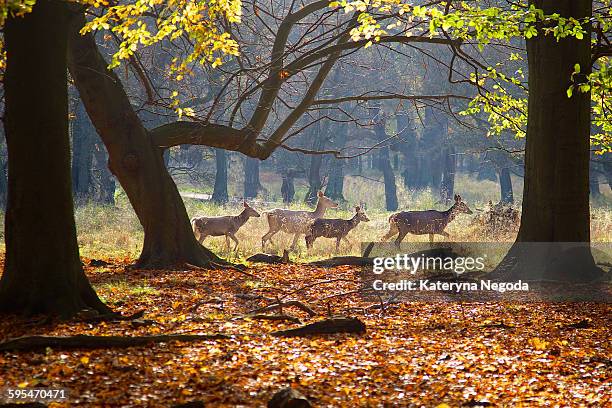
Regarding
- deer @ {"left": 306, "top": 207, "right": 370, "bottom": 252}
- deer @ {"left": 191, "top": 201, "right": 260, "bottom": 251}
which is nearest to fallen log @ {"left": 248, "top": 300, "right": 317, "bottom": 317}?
deer @ {"left": 306, "top": 207, "right": 370, "bottom": 252}

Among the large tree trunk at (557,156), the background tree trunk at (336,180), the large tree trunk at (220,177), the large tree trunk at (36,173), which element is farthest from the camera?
the background tree trunk at (336,180)

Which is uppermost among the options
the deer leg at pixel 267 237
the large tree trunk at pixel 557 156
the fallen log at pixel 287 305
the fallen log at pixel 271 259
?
the large tree trunk at pixel 557 156

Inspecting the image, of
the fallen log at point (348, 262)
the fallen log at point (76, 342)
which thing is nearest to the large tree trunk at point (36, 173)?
the fallen log at point (76, 342)

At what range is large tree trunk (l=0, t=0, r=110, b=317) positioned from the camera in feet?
29.5

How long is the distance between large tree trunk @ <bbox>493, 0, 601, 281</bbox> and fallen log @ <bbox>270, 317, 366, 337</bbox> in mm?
4495

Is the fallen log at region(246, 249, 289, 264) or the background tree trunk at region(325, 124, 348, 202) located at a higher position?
the background tree trunk at region(325, 124, 348, 202)

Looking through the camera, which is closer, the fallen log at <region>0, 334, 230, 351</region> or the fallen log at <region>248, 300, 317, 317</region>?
the fallen log at <region>0, 334, 230, 351</region>

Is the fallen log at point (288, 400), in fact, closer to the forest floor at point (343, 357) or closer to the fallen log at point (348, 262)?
the forest floor at point (343, 357)

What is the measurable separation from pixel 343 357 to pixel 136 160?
26.1 feet

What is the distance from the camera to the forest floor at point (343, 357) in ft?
21.6

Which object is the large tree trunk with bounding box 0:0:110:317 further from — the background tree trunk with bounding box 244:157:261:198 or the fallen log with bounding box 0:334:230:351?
the background tree trunk with bounding box 244:157:261:198

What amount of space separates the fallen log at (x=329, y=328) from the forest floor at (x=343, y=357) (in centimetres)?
12

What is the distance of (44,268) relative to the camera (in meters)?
9.03

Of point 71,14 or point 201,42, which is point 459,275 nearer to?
point 201,42
